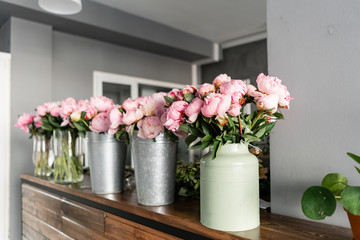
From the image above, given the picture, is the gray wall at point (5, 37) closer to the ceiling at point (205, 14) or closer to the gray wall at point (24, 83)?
the gray wall at point (24, 83)

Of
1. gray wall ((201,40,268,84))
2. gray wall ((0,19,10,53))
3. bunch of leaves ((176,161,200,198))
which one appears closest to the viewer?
bunch of leaves ((176,161,200,198))

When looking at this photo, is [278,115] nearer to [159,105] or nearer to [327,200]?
[327,200]

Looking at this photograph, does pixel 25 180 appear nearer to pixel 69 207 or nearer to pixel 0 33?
pixel 69 207

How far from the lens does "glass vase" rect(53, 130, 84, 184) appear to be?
1566 mm

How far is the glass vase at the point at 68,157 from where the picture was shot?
5.14 feet

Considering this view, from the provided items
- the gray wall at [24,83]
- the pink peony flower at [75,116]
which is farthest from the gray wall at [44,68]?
the pink peony flower at [75,116]

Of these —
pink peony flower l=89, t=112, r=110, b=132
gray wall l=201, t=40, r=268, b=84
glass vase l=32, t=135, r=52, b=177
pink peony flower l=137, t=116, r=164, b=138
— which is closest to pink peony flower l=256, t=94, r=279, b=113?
pink peony flower l=137, t=116, r=164, b=138

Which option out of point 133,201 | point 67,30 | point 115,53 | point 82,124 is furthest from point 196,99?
point 115,53

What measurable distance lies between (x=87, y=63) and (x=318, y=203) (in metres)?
2.90

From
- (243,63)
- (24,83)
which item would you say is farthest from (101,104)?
(243,63)

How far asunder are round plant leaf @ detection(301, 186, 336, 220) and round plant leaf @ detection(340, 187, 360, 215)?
76mm

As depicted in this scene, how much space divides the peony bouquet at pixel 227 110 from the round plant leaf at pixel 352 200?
26 cm

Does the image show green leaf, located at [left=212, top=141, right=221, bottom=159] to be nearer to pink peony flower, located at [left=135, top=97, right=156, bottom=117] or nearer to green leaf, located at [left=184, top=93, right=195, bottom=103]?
green leaf, located at [left=184, top=93, right=195, bottom=103]

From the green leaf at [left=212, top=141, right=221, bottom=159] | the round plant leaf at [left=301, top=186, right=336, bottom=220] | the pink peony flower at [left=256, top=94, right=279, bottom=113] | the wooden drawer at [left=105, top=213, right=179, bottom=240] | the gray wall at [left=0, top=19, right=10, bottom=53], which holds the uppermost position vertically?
the gray wall at [left=0, top=19, right=10, bottom=53]
